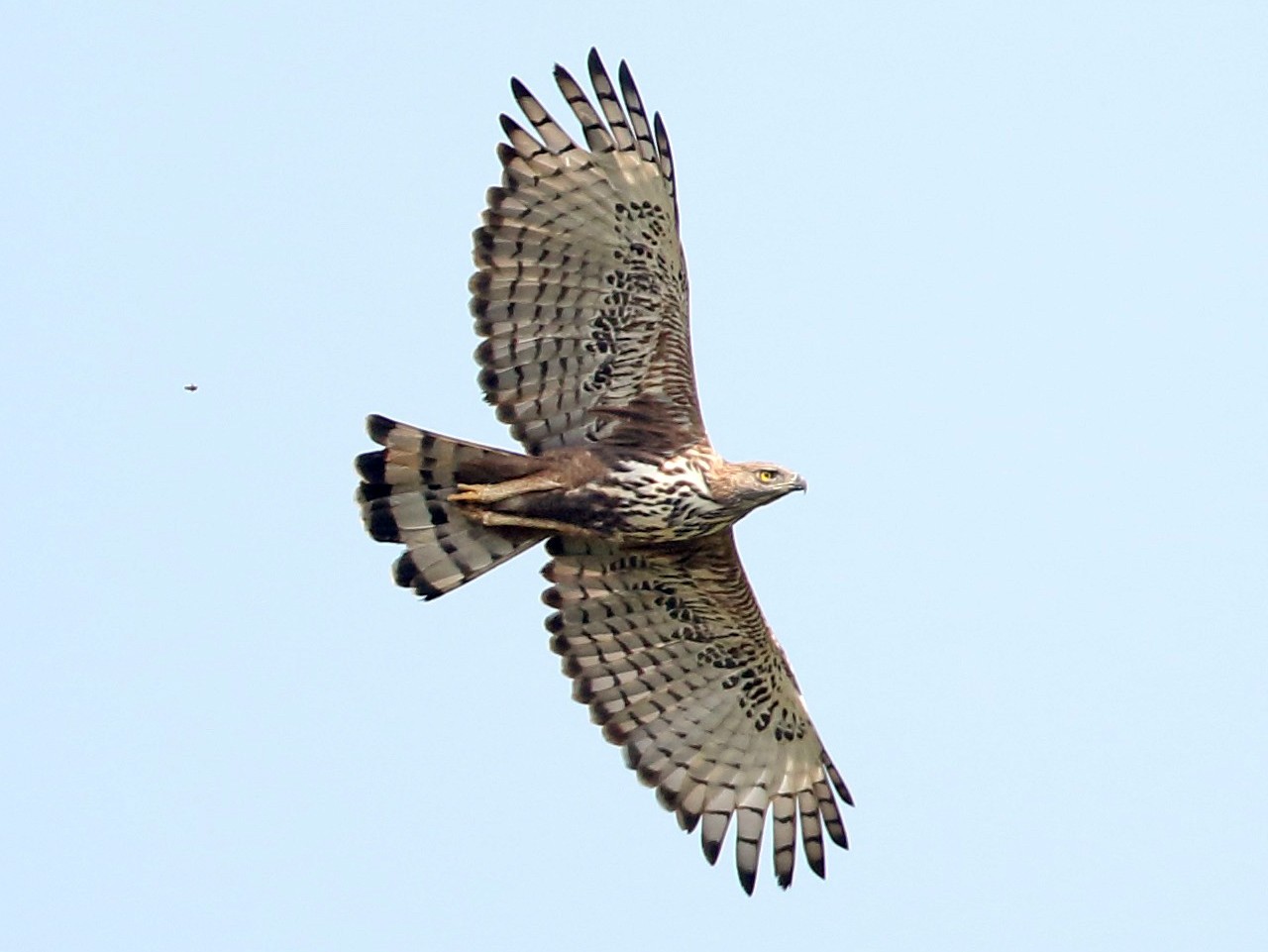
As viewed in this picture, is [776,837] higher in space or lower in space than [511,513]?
lower

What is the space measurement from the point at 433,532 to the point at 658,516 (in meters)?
1.33

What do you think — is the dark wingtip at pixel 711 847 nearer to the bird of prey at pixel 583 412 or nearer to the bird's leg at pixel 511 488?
the bird of prey at pixel 583 412

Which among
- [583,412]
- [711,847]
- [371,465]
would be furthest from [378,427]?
[711,847]

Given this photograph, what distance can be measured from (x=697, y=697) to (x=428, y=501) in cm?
217

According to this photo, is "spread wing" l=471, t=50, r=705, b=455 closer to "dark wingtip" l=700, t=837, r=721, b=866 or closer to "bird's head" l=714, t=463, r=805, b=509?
"bird's head" l=714, t=463, r=805, b=509

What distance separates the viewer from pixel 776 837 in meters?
15.5

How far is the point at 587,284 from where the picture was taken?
14711 millimetres

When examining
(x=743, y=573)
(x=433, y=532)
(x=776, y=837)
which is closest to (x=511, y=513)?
(x=433, y=532)

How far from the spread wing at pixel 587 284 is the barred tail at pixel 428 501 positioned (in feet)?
1.15

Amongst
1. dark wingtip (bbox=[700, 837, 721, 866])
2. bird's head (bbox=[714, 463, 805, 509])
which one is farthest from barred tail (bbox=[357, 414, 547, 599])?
dark wingtip (bbox=[700, 837, 721, 866])

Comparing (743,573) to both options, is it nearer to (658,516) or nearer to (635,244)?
(658,516)

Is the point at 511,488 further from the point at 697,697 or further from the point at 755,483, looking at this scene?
the point at 697,697

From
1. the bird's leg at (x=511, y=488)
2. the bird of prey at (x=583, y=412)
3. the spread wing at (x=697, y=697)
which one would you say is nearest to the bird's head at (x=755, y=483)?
the bird of prey at (x=583, y=412)

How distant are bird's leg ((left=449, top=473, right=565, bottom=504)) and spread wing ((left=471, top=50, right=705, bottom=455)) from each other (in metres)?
0.22
